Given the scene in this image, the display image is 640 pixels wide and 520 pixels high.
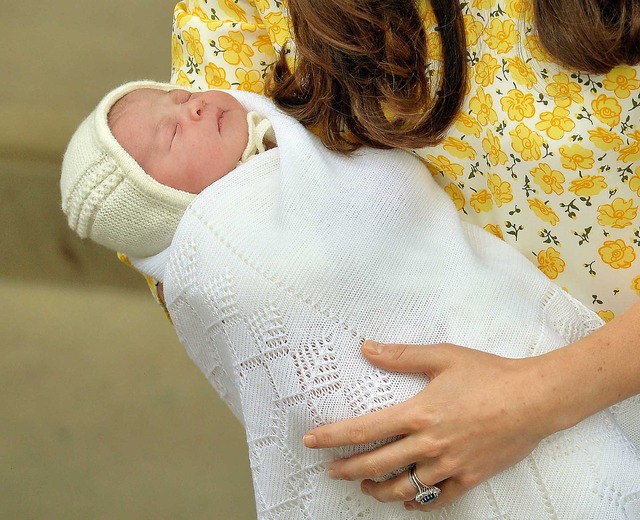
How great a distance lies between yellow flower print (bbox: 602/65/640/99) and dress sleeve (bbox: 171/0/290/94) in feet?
1.41

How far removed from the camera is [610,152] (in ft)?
2.59

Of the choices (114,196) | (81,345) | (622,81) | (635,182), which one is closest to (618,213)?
(635,182)

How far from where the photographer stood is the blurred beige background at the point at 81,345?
1661mm

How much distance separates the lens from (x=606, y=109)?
0.78m

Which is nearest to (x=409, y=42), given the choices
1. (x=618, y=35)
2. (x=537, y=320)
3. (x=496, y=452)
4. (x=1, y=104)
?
(x=618, y=35)

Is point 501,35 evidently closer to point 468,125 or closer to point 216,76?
point 468,125

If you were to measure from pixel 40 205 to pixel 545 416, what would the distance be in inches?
55.9

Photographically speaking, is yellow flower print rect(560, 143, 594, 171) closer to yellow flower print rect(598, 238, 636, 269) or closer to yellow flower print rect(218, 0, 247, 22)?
yellow flower print rect(598, 238, 636, 269)

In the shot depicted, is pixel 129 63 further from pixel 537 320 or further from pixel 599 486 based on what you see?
pixel 599 486

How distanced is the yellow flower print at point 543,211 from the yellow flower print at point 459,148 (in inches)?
3.5

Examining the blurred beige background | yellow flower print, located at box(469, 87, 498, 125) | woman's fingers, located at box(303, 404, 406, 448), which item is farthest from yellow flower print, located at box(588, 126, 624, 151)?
the blurred beige background

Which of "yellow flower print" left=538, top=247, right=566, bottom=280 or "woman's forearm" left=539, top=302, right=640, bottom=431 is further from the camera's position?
"yellow flower print" left=538, top=247, right=566, bottom=280

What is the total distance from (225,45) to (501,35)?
1.23 feet

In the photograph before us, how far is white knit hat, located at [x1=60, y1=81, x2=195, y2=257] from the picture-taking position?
2.96 feet
